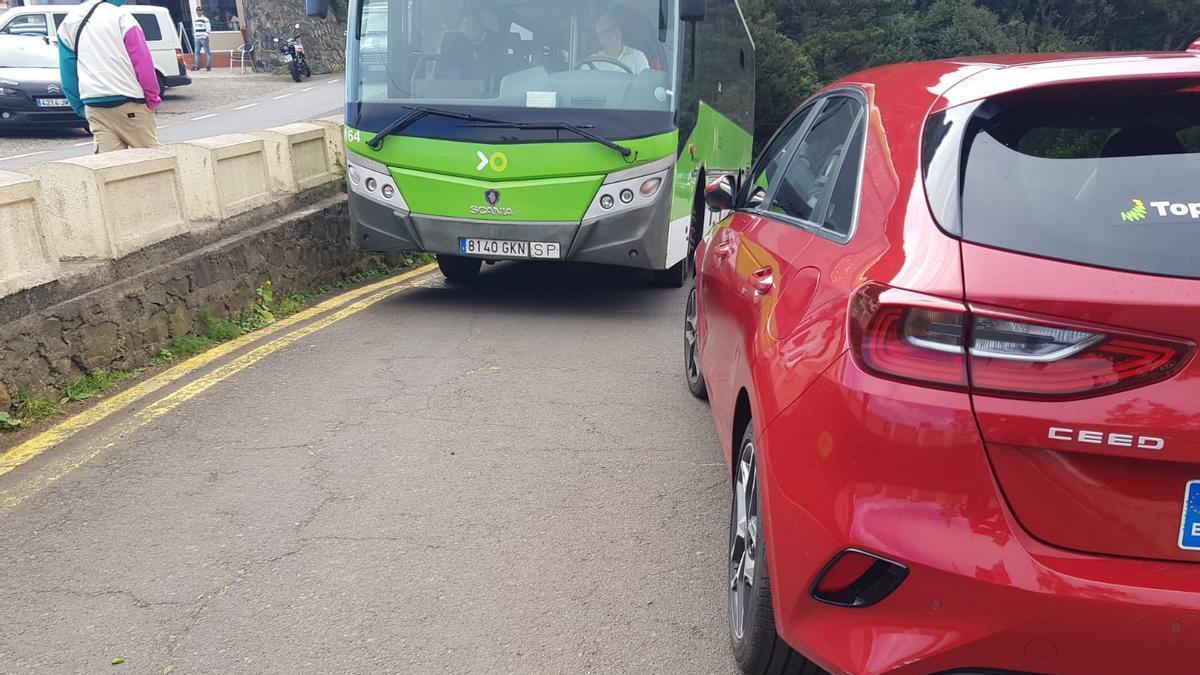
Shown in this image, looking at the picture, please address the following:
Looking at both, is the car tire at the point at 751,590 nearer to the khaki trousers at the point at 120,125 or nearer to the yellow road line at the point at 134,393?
the yellow road line at the point at 134,393

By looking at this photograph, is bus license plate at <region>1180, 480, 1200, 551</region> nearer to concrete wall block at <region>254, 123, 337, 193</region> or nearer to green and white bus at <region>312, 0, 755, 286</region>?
green and white bus at <region>312, 0, 755, 286</region>

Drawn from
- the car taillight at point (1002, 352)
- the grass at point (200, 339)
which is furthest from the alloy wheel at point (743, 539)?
the grass at point (200, 339)

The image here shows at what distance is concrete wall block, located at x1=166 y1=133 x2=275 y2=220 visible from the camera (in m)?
6.91

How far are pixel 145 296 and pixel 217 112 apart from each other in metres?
20.5

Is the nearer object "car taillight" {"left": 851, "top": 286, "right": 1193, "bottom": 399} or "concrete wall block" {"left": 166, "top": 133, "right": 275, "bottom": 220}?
"car taillight" {"left": 851, "top": 286, "right": 1193, "bottom": 399}

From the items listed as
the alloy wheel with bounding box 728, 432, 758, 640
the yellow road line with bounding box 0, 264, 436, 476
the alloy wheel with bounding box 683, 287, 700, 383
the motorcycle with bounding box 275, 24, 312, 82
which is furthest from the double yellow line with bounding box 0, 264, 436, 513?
the motorcycle with bounding box 275, 24, 312, 82

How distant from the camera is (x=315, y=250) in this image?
8.49 m

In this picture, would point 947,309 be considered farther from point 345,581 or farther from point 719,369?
point 345,581

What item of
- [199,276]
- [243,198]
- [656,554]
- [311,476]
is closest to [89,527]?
[311,476]

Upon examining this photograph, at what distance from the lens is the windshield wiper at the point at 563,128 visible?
7371 millimetres

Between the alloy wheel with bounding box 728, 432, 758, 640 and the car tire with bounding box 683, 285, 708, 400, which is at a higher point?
the alloy wheel with bounding box 728, 432, 758, 640

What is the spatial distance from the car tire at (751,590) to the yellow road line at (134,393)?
3123 millimetres

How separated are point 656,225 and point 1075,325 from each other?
219 inches

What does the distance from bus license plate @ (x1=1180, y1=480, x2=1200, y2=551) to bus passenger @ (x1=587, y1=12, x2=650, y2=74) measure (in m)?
6.10
